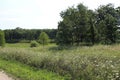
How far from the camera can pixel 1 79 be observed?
1295cm

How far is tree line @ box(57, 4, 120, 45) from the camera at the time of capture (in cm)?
5058

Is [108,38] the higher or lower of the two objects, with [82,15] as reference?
lower

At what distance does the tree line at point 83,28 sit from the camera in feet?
166

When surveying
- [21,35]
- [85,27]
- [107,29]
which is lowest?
[21,35]

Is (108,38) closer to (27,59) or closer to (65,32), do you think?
(65,32)

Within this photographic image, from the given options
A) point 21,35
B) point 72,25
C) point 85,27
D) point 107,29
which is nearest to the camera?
point 72,25

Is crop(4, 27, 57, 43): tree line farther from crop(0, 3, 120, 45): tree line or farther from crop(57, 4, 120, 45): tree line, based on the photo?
crop(57, 4, 120, 45): tree line

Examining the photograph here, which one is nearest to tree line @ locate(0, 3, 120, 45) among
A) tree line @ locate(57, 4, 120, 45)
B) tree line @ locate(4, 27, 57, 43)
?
tree line @ locate(57, 4, 120, 45)

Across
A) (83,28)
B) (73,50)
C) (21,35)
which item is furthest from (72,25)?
(21,35)

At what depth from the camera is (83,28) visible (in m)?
50.9

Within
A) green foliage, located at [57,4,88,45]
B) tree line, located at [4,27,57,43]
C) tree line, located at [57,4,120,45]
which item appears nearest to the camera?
green foliage, located at [57,4,88,45]

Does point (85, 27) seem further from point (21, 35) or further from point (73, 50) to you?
point (21, 35)

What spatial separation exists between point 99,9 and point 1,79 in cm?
4956

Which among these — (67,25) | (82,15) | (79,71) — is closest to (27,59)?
(79,71)
